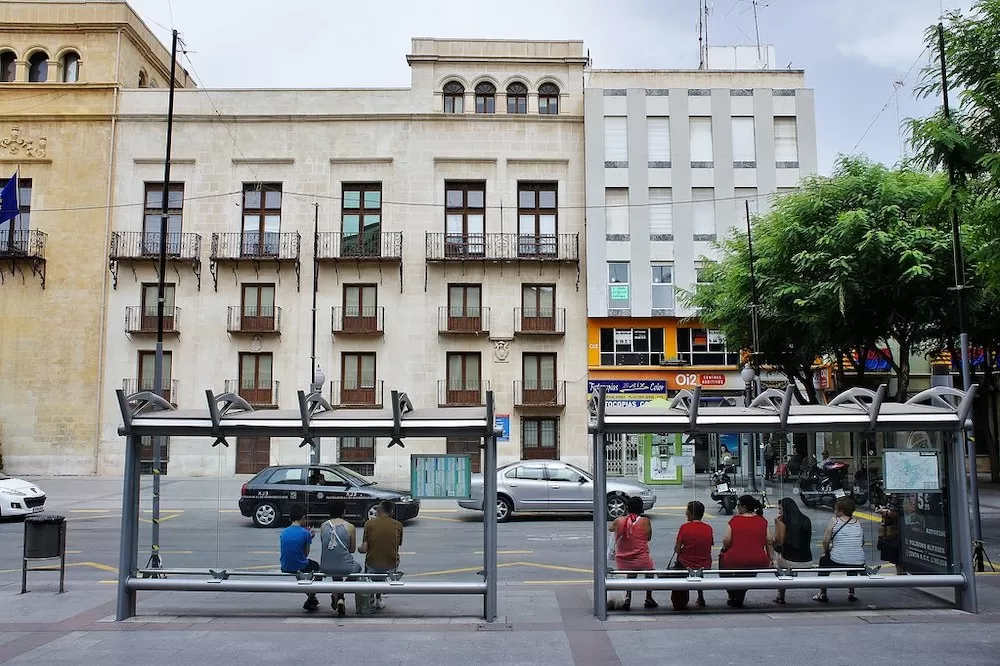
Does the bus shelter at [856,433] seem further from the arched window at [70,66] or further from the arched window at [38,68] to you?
the arched window at [38,68]

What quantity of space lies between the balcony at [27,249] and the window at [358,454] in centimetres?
2883

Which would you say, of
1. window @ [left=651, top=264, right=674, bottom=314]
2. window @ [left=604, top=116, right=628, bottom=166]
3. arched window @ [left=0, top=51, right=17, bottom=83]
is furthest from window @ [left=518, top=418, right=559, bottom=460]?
arched window @ [left=0, top=51, right=17, bottom=83]

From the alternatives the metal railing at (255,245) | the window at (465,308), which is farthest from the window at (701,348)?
the metal railing at (255,245)

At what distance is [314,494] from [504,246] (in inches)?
974

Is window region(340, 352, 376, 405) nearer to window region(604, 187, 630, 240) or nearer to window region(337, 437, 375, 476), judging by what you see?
window region(604, 187, 630, 240)

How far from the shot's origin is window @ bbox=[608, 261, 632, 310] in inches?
1355

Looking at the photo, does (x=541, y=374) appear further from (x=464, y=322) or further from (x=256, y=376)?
(x=256, y=376)

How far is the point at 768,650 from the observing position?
8.55m

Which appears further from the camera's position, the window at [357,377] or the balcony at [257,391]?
the window at [357,377]

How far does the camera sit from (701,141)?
35.2 metres

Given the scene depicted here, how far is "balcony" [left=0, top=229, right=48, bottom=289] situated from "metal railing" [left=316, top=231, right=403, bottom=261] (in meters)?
11.5

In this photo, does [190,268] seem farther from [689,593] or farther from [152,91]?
[689,593]

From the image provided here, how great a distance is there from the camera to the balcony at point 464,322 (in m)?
34.0

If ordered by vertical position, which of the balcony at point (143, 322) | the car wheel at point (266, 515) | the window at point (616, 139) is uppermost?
the window at point (616, 139)
